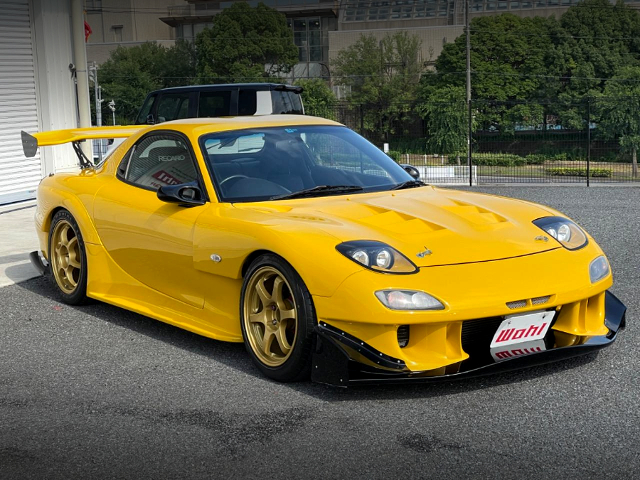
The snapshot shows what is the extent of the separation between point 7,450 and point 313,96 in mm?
66687

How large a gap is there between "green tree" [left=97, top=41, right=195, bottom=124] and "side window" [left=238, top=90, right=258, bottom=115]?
6594cm

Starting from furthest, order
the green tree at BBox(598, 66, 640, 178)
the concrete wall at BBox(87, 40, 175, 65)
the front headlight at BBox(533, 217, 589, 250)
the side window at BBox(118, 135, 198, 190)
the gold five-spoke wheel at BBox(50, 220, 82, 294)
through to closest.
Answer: the concrete wall at BBox(87, 40, 175, 65), the green tree at BBox(598, 66, 640, 178), the gold five-spoke wheel at BBox(50, 220, 82, 294), the side window at BBox(118, 135, 198, 190), the front headlight at BBox(533, 217, 589, 250)

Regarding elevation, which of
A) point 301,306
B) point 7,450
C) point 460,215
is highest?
point 460,215

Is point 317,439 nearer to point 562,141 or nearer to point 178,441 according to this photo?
point 178,441

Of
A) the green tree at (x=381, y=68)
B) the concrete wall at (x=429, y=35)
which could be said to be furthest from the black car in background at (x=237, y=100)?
the concrete wall at (x=429, y=35)

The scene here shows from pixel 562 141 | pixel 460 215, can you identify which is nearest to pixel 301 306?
pixel 460 215

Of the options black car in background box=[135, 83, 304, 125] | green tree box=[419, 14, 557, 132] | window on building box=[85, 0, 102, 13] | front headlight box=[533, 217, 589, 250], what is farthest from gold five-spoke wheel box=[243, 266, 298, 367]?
window on building box=[85, 0, 102, 13]

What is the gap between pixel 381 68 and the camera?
7925 cm

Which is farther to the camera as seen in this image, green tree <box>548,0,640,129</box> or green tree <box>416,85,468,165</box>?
green tree <box>548,0,640,129</box>

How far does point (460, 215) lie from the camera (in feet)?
16.8

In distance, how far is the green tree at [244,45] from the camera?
85.6 meters

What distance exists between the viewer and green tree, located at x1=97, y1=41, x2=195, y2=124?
265 ft

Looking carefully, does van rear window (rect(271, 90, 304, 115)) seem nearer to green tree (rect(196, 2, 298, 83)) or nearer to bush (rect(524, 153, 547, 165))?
bush (rect(524, 153, 547, 165))

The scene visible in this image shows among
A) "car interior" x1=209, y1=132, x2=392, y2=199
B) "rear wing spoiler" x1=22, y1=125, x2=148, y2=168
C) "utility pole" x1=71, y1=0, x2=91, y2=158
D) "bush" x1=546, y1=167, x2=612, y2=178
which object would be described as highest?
"utility pole" x1=71, y1=0, x2=91, y2=158
